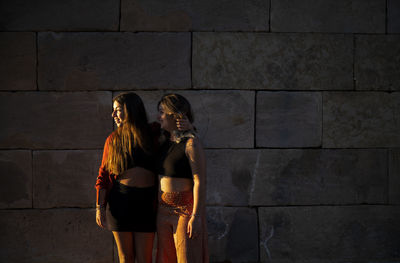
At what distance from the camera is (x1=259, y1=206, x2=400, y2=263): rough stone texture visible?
3.67 m

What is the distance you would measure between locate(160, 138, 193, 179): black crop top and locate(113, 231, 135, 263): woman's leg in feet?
2.07

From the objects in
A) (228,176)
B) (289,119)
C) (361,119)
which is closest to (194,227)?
(228,176)

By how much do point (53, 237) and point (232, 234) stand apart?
217 cm

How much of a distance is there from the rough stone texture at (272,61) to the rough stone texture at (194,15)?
125 mm

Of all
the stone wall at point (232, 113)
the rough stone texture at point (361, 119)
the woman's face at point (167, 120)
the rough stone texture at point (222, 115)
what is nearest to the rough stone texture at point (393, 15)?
the stone wall at point (232, 113)

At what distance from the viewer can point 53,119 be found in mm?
3590

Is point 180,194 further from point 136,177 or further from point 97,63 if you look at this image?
point 97,63

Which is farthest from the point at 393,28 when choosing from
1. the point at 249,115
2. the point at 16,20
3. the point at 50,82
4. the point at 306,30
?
the point at 16,20

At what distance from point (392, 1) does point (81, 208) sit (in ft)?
15.3

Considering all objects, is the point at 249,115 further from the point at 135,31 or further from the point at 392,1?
the point at 392,1

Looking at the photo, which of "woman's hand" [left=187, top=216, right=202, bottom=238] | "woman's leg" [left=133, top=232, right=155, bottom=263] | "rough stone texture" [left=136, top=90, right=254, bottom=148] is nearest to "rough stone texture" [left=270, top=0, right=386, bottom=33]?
"rough stone texture" [left=136, top=90, right=254, bottom=148]

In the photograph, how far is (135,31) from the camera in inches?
142

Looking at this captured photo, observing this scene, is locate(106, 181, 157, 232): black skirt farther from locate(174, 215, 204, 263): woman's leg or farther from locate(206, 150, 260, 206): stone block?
locate(206, 150, 260, 206): stone block

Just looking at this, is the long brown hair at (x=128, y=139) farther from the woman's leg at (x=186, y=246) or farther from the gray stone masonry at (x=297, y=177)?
the gray stone masonry at (x=297, y=177)
